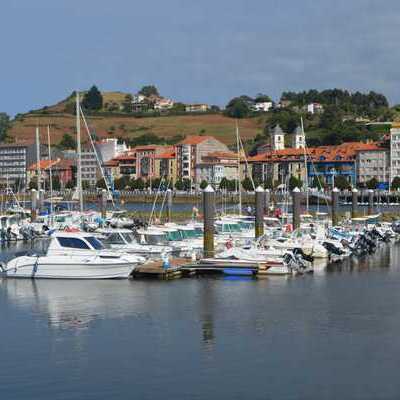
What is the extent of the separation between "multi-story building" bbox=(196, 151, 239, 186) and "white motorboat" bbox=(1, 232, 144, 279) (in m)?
124

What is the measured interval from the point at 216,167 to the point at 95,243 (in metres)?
126

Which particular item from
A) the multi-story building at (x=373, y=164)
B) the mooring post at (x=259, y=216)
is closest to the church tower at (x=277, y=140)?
the multi-story building at (x=373, y=164)

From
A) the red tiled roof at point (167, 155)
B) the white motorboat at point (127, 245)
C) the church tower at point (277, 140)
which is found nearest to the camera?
the white motorboat at point (127, 245)

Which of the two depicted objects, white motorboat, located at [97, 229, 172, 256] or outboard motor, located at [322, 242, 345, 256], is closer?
white motorboat, located at [97, 229, 172, 256]

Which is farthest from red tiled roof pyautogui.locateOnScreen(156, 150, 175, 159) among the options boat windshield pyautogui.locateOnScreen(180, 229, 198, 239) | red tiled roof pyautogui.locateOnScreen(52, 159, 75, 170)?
boat windshield pyautogui.locateOnScreen(180, 229, 198, 239)

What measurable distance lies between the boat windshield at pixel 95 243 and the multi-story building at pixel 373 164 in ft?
373

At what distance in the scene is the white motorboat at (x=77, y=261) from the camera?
34875 millimetres

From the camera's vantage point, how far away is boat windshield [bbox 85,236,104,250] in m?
35.5

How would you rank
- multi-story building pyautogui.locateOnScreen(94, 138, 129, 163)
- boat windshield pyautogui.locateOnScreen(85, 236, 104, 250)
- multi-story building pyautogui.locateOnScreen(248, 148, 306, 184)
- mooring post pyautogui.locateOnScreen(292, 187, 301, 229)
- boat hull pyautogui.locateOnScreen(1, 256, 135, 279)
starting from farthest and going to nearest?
multi-story building pyautogui.locateOnScreen(94, 138, 129, 163), multi-story building pyautogui.locateOnScreen(248, 148, 306, 184), mooring post pyautogui.locateOnScreen(292, 187, 301, 229), boat windshield pyautogui.locateOnScreen(85, 236, 104, 250), boat hull pyautogui.locateOnScreen(1, 256, 135, 279)

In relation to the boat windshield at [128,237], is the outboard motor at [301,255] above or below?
below

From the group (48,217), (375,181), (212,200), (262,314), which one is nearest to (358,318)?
(262,314)

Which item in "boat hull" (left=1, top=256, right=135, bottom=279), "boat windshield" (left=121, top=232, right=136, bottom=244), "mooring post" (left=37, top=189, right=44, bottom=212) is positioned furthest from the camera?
"mooring post" (left=37, top=189, right=44, bottom=212)

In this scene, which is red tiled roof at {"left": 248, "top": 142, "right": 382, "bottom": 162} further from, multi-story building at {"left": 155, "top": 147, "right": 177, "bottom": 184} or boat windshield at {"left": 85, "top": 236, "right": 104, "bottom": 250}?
boat windshield at {"left": 85, "top": 236, "right": 104, "bottom": 250}

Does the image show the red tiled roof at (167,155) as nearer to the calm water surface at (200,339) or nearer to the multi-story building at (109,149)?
the multi-story building at (109,149)
